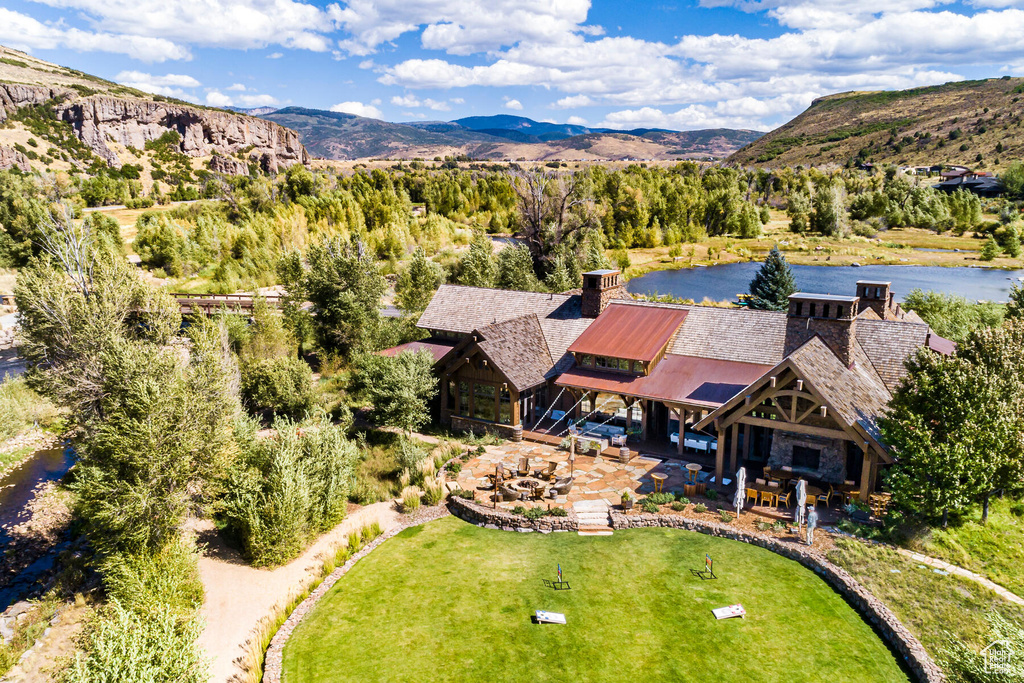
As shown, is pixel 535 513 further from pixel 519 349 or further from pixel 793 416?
pixel 519 349

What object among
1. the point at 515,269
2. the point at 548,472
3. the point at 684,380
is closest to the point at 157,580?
the point at 548,472

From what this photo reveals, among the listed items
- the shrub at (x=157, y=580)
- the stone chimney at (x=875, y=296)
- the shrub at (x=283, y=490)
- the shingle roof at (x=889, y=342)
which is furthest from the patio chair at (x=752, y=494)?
the shrub at (x=157, y=580)

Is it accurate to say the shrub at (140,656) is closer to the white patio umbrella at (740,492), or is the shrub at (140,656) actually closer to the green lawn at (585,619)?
the green lawn at (585,619)

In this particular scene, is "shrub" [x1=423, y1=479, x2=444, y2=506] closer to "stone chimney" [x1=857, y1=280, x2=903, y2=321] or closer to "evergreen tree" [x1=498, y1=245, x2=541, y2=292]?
"stone chimney" [x1=857, y1=280, x2=903, y2=321]

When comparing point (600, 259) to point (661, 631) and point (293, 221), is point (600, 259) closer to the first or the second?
point (293, 221)

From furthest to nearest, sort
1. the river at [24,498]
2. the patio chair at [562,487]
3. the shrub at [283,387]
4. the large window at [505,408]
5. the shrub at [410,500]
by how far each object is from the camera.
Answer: the shrub at [283,387] < the large window at [505,408] < the shrub at [410,500] < the patio chair at [562,487] < the river at [24,498]

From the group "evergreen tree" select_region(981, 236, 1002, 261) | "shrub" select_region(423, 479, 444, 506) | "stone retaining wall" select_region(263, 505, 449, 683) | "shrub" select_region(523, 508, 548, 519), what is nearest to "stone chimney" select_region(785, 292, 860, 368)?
"shrub" select_region(523, 508, 548, 519)
